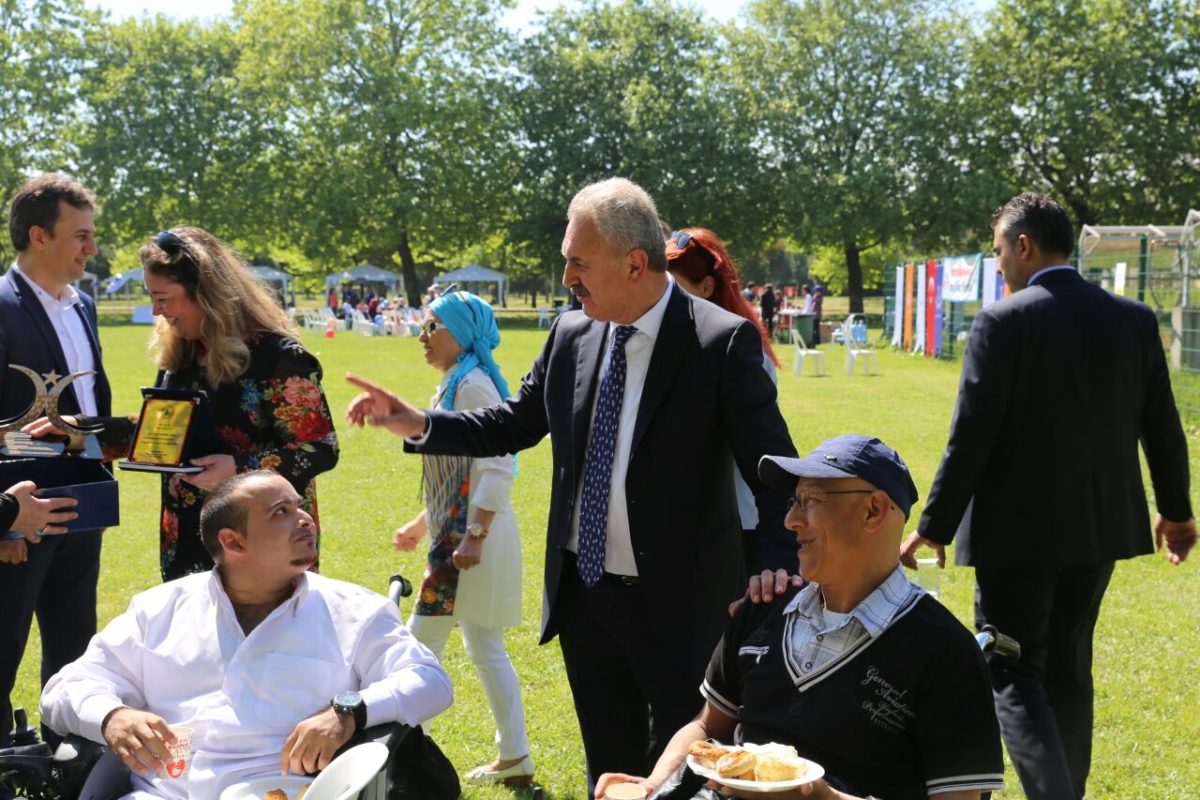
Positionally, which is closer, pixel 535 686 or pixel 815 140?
pixel 535 686

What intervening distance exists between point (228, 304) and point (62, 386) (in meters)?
0.71

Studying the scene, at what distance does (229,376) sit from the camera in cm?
388

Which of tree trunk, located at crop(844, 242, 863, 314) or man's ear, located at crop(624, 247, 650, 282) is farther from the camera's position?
tree trunk, located at crop(844, 242, 863, 314)

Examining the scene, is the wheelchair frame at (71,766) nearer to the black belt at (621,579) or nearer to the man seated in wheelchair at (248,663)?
the man seated in wheelchair at (248,663)

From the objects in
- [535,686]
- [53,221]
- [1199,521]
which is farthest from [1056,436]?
[1199,521]

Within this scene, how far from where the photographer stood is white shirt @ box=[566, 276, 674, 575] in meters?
3.20

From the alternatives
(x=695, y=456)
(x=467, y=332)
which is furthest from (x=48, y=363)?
(x=695, y=456)

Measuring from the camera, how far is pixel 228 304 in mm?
3906

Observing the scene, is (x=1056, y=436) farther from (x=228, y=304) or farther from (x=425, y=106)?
(x=425, y=106)

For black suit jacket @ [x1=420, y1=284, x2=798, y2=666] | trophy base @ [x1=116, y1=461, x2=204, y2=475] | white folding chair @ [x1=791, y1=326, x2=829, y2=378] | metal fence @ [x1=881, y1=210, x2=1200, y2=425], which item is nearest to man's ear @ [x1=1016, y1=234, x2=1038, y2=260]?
black suit jacket @ [x1=420, y1=284, x2=798, y2=666]

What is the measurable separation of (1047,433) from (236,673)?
2845 millimetres

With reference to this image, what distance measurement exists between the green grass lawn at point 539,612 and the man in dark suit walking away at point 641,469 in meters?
0.28

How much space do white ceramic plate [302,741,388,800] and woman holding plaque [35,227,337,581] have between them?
4.33ft

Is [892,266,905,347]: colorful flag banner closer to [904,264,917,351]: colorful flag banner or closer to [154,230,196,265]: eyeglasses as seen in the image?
[904,264,917,351]: colorful flag banner
